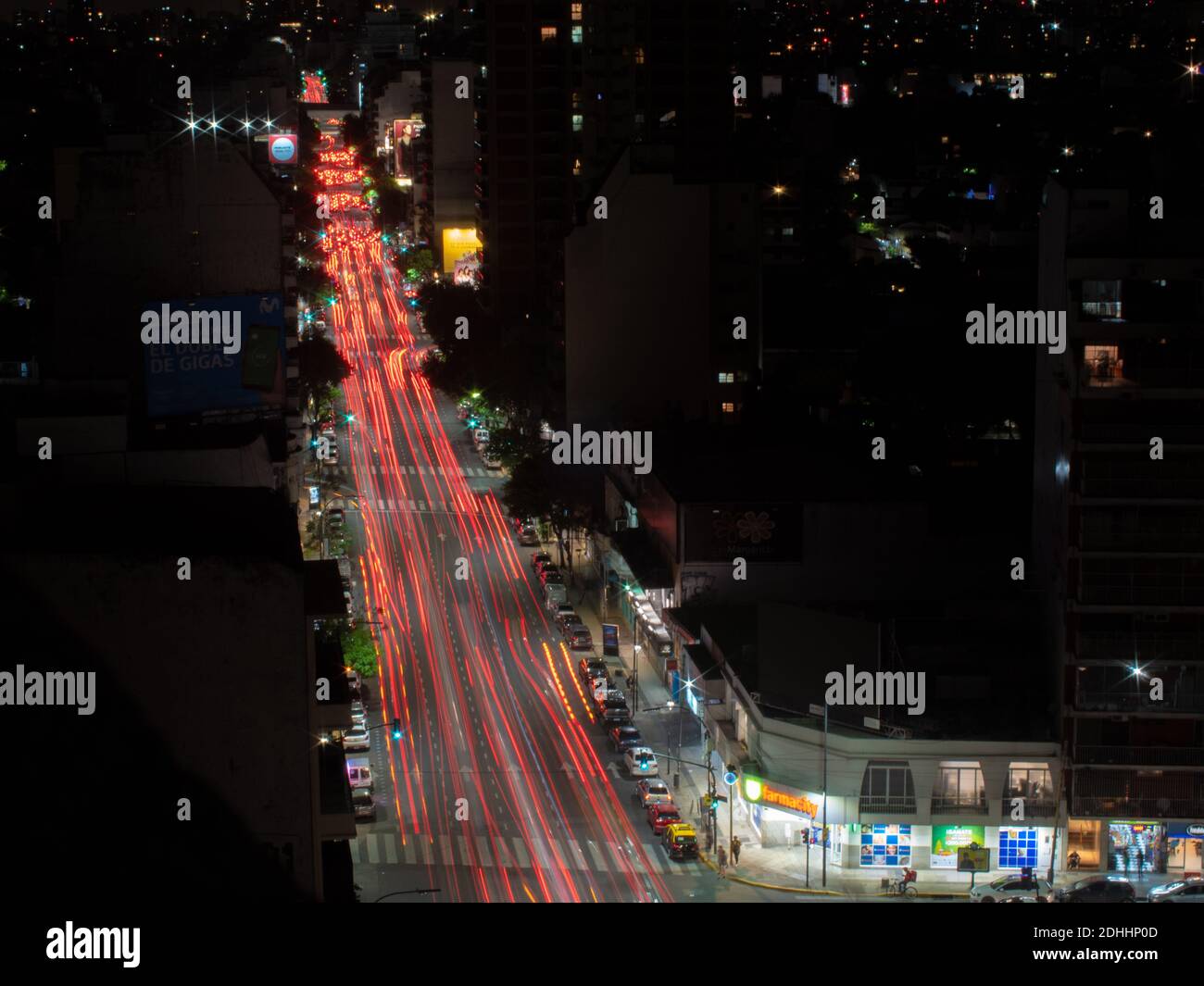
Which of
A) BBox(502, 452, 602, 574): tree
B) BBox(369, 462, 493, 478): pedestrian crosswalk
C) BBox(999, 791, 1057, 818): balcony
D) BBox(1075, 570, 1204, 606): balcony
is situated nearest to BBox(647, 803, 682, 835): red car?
BBox(999, 791, 1057, 818): balcony

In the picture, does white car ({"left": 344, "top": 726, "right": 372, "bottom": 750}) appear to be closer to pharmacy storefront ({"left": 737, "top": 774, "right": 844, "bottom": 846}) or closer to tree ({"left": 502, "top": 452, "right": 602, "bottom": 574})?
pharmacy storefront ({"left": 737, "top": 774, "right": 844, "bottom": 846})

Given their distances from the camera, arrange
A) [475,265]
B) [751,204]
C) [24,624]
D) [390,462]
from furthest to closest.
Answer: [475,265] → [390,462] → [751,204] → [24,624]

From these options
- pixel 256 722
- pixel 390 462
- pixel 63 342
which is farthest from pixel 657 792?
pixel 390 462

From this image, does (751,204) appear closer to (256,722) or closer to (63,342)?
(63,342)

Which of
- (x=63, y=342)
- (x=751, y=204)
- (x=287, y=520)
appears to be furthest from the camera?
(x=751, y=204)

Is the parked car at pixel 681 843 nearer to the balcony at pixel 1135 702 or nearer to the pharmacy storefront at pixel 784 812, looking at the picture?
the pharmacy storefront at pixel 784 812

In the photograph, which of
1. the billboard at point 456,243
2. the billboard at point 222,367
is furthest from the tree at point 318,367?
the billboard at point 222,367
